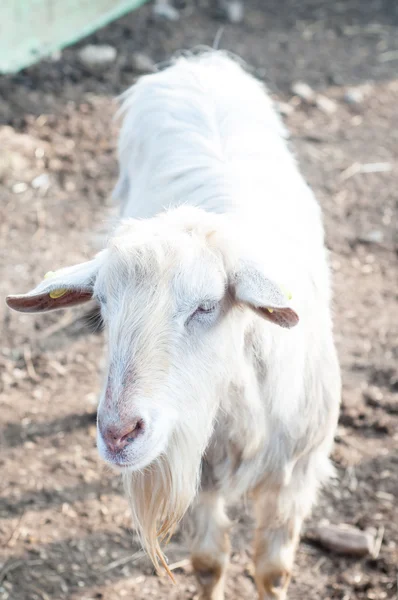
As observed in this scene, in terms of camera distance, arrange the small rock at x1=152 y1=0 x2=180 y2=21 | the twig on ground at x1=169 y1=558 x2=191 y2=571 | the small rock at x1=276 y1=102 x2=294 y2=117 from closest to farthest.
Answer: the twig on ground at x1=169 y1=558 x2=191 y2=571, the small rock at x1=276 y1=102 x2=294 y2=117, the small rock at x1=152 y1=0 x2=180 y2=21

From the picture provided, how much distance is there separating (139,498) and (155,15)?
19.1 feet

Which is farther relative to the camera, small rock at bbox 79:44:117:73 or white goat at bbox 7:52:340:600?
small rock at bbox 79:44:117:73

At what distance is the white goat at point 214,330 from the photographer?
2398 mm

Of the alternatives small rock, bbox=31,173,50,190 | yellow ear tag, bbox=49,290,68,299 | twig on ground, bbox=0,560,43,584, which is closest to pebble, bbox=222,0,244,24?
small rock, bbox=31,173,50,190

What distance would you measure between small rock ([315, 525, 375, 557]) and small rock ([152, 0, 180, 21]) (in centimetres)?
535

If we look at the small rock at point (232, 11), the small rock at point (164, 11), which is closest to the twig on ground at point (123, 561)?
the small rock at point (164, 11)

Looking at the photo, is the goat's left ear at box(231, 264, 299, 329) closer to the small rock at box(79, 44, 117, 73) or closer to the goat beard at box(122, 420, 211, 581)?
the goat beard at box(122, 420, 211, 581)

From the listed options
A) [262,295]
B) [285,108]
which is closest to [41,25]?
[285,108]

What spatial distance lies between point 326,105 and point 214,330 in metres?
4.70

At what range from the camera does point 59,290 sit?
2639 millimetres

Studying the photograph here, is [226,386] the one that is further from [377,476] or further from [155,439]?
[377,476]

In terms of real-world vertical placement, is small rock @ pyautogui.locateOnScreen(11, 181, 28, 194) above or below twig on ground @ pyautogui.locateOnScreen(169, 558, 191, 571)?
below

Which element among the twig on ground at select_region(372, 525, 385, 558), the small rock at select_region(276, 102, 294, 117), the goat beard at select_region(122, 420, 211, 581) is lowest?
the twig on ground at select_region(372, 525, 385, 558)

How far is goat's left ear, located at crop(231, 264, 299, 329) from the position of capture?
2.33 m
